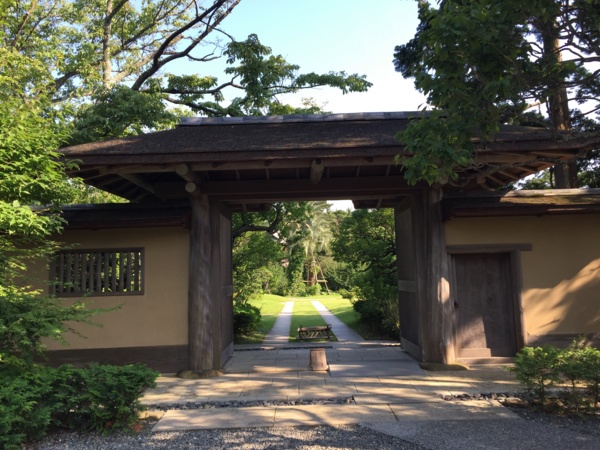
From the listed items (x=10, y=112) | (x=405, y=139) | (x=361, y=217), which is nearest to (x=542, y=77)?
(x=405, y=139)

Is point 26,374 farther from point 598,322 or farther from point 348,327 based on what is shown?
point 348,327

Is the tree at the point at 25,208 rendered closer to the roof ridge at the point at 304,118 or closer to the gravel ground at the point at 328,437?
the gravel ground at the point at 328,437

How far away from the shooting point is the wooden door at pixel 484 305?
860cm

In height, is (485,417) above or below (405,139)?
below

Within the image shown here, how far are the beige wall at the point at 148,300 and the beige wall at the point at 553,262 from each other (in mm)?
5245

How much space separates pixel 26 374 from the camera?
525 cm

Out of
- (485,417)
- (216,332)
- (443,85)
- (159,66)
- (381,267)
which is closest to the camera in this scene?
(443,85)

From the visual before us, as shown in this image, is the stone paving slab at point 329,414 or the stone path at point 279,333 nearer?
the stone paving slab at point 329,414

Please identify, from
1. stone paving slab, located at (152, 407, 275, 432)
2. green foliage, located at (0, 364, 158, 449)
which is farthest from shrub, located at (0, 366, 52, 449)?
stone paving slab, located at (152, 407, 275, 432)

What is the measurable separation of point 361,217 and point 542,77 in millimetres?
10256

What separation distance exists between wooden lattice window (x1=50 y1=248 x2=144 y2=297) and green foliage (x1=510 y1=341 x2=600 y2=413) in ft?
21.5

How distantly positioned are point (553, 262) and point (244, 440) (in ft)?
22.3

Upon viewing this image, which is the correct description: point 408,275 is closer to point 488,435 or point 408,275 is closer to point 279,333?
point 488,435

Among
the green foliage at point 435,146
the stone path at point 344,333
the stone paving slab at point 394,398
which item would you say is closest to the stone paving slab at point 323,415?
the stone paving slab at point 394,398
